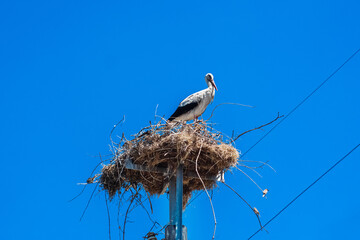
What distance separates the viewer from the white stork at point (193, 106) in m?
9.73

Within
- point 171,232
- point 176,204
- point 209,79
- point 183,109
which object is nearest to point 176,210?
point 176,204

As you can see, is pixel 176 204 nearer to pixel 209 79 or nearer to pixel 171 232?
pixel 171 232

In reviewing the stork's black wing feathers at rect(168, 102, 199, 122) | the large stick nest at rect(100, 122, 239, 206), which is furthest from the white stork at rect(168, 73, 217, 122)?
the large stick nest at rect(100, 122, 239, 206)

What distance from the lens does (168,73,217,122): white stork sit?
9.73 metres

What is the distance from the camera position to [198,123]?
27.0 ft

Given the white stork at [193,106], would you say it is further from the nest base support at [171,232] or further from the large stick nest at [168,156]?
the nest base support at [171,232]

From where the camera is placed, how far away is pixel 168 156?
299 inches

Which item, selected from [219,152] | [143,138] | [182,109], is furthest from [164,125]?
[182,109]

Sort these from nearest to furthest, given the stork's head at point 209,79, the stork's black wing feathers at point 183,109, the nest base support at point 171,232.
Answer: the nest base support at point 171,232 < the stork's black wing feathers at point 183,109 < the stork's head at point 209,79

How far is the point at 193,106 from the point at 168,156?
2318 mm

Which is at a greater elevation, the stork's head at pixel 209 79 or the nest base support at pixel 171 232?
the stork's head at pixel 209 79

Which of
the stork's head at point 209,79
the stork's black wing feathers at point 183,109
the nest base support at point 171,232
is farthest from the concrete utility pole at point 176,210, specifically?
the stork's head at point 209,79

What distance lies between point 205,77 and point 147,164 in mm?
3545

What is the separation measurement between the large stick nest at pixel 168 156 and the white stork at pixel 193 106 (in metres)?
1.57
